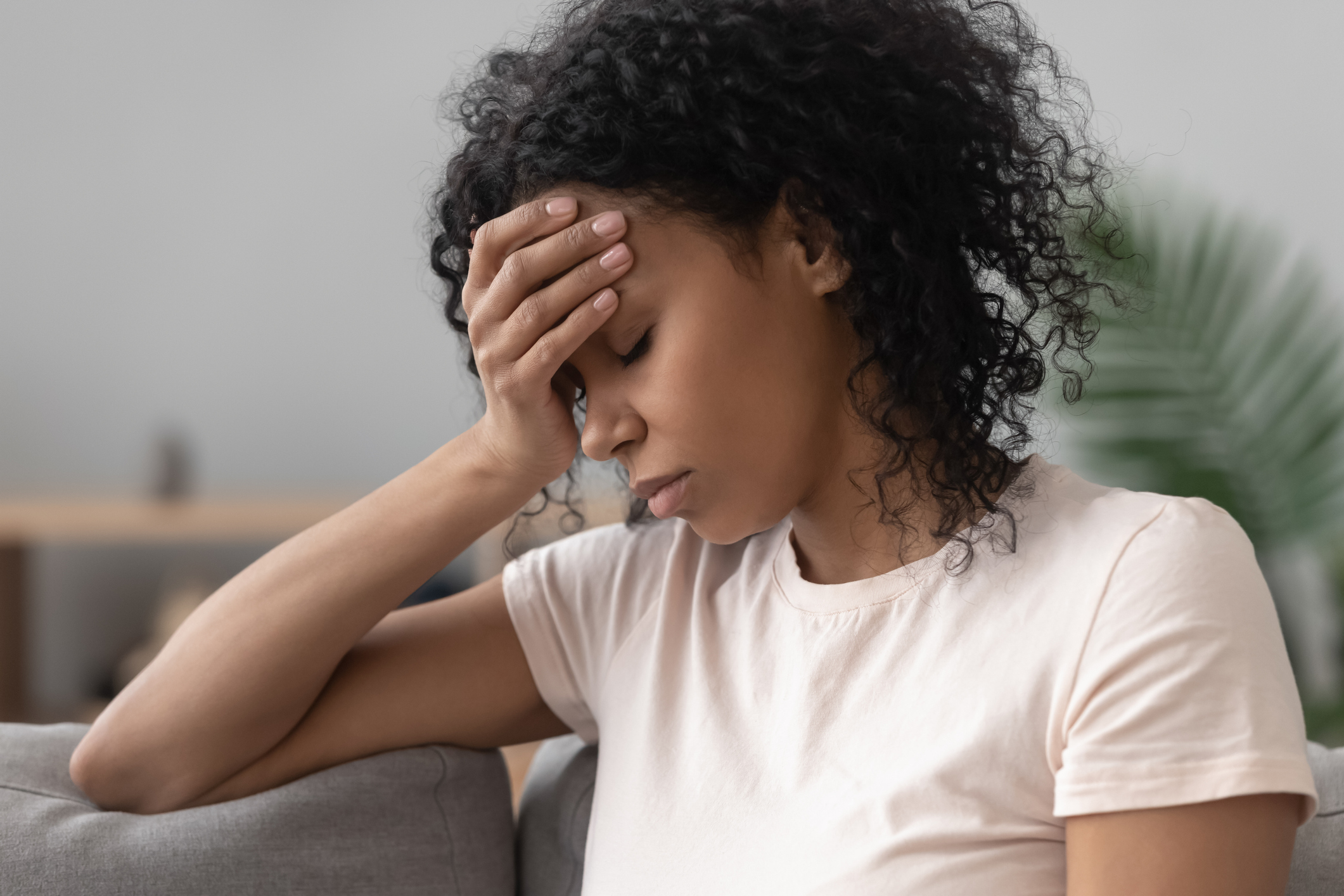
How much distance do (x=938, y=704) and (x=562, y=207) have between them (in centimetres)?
44

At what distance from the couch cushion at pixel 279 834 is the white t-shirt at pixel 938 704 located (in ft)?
0.43

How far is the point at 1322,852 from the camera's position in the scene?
83 centimetres

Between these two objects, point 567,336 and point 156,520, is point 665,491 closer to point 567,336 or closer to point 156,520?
point 567,336

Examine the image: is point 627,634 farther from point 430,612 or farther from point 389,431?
point 389,431

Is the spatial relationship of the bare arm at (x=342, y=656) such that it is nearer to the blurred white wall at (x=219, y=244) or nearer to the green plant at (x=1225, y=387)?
the green plant at (x=1225, y=387)

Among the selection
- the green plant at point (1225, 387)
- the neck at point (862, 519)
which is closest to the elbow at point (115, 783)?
the neck at point (862, 519)

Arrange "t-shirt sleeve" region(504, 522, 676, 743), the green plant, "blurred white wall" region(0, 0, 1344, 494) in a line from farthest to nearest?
"blurred white wall" region(0, 0, 1344, 494), the green plant, "t-shirt sleeve" region(504, 522, 676, 743)

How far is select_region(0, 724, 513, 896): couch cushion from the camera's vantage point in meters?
0.92

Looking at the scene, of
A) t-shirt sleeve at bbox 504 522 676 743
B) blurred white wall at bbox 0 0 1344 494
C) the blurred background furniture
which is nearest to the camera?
t-shirt sleeve at bbox 504 522 676 743

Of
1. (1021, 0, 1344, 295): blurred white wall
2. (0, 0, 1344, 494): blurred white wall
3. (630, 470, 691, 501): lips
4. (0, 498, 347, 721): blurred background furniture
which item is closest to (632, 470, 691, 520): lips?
(630, 470, 691, 501): lips

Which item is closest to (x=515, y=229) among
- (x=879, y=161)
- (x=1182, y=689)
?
(x=879, y=161)

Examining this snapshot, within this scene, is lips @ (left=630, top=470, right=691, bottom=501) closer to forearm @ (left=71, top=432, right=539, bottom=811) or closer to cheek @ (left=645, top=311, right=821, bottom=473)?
cheek @ (left=645, top=311, right=821, bottom=473)

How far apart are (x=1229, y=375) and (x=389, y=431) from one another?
215 cm

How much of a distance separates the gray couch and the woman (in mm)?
59
